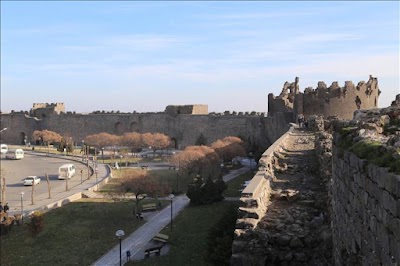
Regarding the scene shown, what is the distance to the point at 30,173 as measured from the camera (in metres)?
34.2

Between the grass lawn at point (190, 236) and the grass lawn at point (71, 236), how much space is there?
2049 millimetres

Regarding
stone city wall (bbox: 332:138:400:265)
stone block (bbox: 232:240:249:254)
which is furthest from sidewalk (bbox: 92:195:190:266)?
stone city wall (bbox: 332:138:400:265)

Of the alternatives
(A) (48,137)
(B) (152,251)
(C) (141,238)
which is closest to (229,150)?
(C) (141,238)

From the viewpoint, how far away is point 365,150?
4703 millimetres

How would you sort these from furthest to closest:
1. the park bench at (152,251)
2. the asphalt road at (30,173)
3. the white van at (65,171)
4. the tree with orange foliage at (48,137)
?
the tree with orange foliage at (48,137) → the white van at (65,171) → the asphalt road at (30,173) → the park bench at (152,251)

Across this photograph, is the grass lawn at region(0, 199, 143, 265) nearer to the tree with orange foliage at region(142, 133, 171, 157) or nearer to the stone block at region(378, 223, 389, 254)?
the stone block at region(378, 223, 389, 254)

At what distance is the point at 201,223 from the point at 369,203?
646 inches

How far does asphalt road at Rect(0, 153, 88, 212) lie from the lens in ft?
84.3

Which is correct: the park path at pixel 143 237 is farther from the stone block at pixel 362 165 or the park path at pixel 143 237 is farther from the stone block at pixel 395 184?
the stone block at pixel 395 184

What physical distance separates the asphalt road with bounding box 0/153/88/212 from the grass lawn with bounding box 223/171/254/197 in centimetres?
965

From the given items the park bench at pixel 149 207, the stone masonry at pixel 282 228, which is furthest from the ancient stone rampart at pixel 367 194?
the park bench at pixel 149 207

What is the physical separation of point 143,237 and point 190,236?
1.92 meters

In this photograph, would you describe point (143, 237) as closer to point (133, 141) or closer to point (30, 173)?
point (30, 173)

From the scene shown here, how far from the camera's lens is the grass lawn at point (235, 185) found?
26.2m
